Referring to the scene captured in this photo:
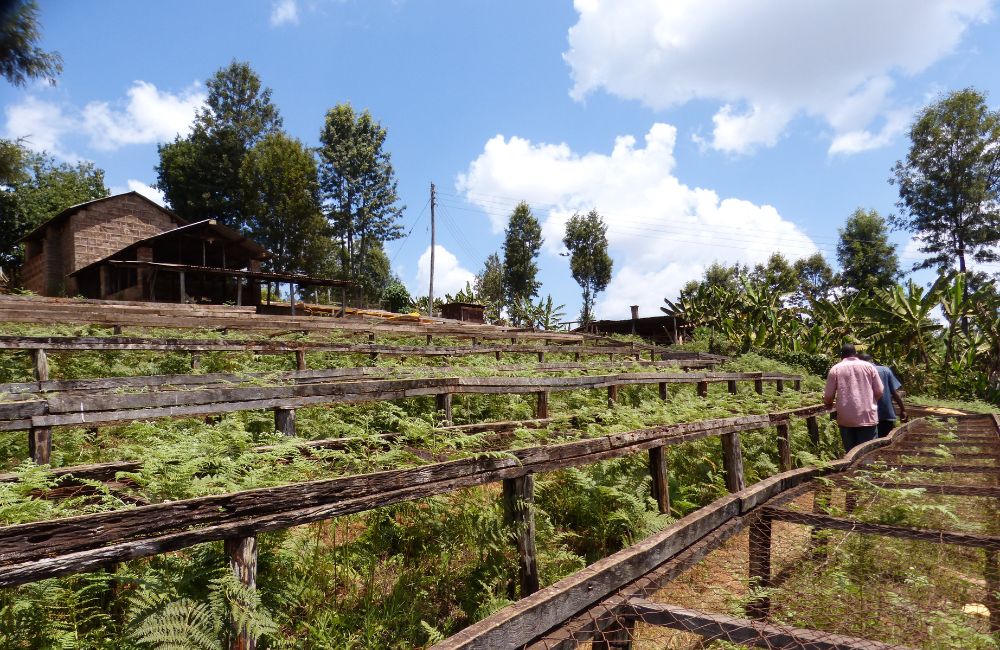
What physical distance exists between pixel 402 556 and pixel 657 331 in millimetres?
40124

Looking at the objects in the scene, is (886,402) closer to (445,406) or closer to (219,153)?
(445,406)

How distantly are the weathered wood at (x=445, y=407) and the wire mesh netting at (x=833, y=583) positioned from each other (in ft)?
9.07

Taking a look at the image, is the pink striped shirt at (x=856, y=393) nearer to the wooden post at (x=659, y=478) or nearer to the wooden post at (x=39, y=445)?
the wooden post at (x=659, y=478)

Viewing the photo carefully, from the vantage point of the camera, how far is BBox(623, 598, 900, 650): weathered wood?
2.59m

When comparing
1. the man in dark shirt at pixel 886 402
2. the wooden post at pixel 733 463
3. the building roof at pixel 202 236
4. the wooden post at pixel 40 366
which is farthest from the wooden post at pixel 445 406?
the building roof at pixel 202 236

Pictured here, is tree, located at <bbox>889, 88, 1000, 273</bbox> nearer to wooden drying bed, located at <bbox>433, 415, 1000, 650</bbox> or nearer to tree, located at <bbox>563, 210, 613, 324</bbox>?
tree, located at <bbox>563, 210, 613, 324</bbox>

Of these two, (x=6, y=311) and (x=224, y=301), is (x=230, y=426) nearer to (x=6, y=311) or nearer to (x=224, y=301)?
(x=6, y=311)

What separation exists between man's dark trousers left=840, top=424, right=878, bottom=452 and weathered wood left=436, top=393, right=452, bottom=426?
5859 millimetres

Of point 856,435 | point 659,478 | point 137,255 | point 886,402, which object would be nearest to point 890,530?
point 659,478

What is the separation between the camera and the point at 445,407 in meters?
6.25

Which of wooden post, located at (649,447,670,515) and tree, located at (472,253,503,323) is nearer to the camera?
wooden post, located at (649,447,670,515)

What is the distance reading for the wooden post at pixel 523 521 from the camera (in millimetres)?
4090

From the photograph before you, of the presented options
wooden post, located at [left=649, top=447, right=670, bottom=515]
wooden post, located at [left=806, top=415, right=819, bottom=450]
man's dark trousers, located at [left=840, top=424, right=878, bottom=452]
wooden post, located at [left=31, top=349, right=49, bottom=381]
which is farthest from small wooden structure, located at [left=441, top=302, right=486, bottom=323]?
wooden post, located at [left=649, top=447, right=670, bottom=515]

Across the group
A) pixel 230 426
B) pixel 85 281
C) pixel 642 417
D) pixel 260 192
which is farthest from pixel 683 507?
pixel 260 192
